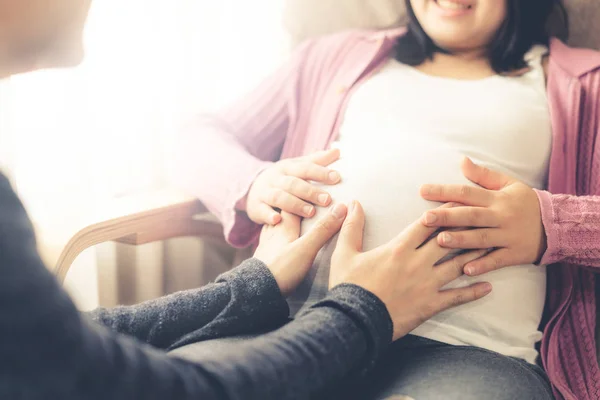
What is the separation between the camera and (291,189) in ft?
2.86

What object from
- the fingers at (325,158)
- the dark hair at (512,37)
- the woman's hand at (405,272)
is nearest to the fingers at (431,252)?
the woman's hand at (405,272)

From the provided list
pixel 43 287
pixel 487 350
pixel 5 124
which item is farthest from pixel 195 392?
pixel 5 124

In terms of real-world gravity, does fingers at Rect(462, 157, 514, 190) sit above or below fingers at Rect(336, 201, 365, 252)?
above

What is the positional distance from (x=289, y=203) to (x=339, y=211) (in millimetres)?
92

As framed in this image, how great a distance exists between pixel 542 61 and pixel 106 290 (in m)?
0.98

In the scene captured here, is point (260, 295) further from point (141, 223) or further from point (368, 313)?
point (141, 223)

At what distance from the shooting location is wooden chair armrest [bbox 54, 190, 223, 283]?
875mm

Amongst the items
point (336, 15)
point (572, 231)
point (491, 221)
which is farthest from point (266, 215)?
point (336, 15)

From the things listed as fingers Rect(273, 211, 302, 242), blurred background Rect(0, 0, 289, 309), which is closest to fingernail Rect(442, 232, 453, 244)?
fingers Rect(273, 211, 302, 242)

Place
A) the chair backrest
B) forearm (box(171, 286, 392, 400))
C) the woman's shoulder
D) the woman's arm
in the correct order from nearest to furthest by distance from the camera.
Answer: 1. forearm (box(171, 286, 392, 400))
2. the woman's arm
3. the woman's shoulder
4. the chair backrest

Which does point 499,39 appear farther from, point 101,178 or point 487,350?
point 101,178

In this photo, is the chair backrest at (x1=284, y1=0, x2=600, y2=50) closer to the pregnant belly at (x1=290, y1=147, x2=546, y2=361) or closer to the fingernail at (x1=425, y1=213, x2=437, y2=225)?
the pregnant belly at (x1=290, y1=147, x2=546, y2=361)

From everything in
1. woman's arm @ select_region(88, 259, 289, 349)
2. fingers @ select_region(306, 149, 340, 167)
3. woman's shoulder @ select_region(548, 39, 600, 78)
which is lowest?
woman's arm @ select_region(88, 259, 289, 349)

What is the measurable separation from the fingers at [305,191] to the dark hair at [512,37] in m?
0.40
